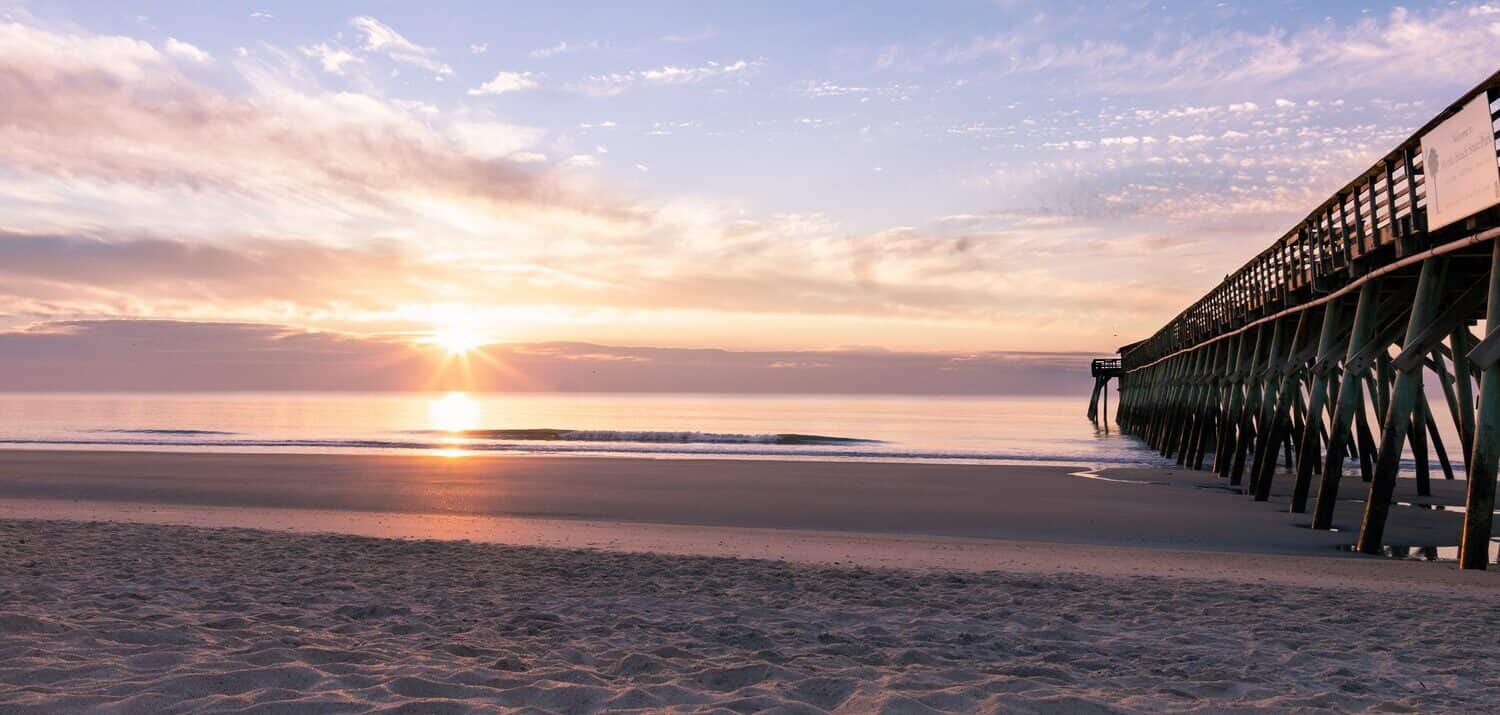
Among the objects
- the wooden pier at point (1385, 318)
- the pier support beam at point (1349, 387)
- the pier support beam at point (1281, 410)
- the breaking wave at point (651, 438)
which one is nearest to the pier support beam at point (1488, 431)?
the wooden pier at point (1385, 318)

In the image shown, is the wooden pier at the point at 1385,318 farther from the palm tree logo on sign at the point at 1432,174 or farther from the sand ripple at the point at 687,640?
the sand ripple at the point at 687,640

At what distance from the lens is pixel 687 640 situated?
20.9 feet

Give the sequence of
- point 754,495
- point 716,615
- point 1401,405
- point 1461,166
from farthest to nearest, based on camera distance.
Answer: point 754,495, point 1401,405, point 1461,166, point 716,615

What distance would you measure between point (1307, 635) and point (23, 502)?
770 inches

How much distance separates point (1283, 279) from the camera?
19016mm

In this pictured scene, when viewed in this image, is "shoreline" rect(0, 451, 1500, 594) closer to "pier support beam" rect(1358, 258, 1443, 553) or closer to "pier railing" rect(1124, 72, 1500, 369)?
"pier support beam" rect(1358, 258, 1443, 553)

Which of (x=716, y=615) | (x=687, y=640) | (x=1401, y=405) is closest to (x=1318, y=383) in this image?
(x=1401, y=405)

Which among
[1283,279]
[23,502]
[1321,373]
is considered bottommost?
[23,502]

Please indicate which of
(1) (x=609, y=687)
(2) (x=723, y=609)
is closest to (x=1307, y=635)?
(2) (x=723, y=609)

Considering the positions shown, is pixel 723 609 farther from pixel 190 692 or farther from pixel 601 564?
pixel 190 692

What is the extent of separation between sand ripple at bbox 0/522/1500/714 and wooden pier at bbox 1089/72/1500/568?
3.62 m

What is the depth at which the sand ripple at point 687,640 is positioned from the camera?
4.99 metres

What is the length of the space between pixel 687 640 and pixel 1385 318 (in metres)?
13.2

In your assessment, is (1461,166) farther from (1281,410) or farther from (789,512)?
(789,512)
